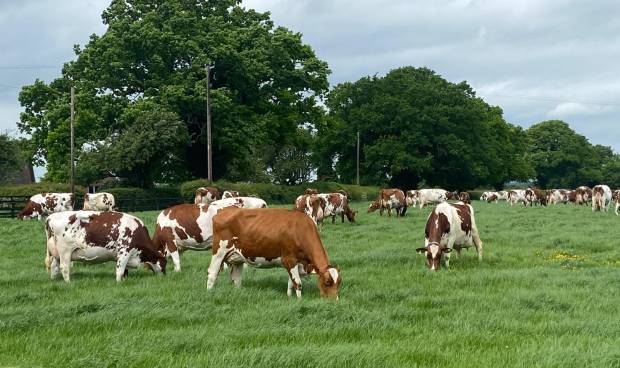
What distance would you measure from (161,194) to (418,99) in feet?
114

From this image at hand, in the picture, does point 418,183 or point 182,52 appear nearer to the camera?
point 182,52

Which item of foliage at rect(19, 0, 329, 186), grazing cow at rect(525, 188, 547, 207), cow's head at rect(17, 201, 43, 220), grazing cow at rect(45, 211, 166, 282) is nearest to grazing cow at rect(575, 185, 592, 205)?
grazing cow at rect(525, 188, 547, 207)

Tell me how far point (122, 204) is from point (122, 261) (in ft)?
96.0

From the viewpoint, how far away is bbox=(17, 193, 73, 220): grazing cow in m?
32.6

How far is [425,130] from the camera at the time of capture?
67250mm

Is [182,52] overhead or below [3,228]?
overhead

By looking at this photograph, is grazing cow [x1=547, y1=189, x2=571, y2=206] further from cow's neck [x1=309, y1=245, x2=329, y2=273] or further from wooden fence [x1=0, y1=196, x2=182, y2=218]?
cow's neck [x1=309, y1=245, x2=329, y2=273]

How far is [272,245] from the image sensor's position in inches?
427

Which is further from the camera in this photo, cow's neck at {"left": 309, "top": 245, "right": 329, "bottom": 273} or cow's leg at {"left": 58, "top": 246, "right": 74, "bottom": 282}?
cow's leg at {"left": 58, "top": 246, "right": 74, "bottom": 282}

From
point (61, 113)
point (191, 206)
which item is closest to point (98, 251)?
point (191, 206)

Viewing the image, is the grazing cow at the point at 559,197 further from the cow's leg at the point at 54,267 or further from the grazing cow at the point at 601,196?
the cow's leg at the point at 54,267

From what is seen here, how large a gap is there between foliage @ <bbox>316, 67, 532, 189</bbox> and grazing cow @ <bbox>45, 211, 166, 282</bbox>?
171 feet

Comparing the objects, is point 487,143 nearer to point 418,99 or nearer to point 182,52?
point 418,99

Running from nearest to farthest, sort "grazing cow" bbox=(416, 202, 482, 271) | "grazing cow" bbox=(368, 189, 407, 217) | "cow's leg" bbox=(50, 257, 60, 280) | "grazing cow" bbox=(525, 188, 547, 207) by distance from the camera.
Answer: "cow's leg" bbox=(50, 257, 60, 280) → "grazing cow" bbox=(416, 202, 482, 271) → "grazing cow" bbox=(368, 189, 407, 217) → "grazing cow" bbox=(525, 188, 547, 207)
